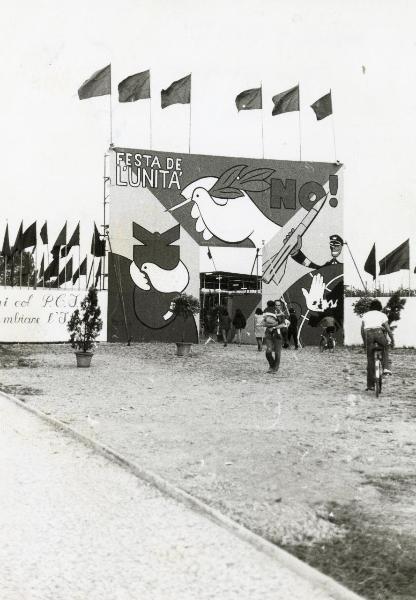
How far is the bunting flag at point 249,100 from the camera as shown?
31.7 metres

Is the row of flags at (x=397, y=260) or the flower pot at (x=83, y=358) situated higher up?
the row of flags at (x=397, y=260)

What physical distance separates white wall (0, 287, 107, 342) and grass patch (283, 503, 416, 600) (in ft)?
88.8

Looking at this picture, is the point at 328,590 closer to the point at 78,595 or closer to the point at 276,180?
the point at 78,595

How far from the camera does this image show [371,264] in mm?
32656

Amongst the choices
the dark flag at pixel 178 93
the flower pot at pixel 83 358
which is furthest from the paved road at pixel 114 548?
the dark flag at pixel 178 93

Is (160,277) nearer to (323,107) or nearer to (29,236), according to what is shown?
(29,236)

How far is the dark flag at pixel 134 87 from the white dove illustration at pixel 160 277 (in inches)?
300

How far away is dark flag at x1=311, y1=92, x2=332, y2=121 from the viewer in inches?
1262

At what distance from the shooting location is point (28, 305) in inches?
1222

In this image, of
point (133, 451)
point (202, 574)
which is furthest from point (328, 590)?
point (133, 451)

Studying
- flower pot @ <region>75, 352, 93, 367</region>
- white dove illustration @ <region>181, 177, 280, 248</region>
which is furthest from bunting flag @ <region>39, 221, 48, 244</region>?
flower pot @ <region>75, 352, 93, 367</region>

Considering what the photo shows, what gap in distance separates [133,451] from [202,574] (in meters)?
3.61

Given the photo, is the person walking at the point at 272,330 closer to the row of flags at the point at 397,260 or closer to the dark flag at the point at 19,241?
the row of flags at the point at 397,260

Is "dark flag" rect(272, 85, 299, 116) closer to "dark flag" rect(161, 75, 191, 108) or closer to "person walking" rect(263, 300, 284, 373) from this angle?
"dark flag" rect(161, 75, 191, 108)
